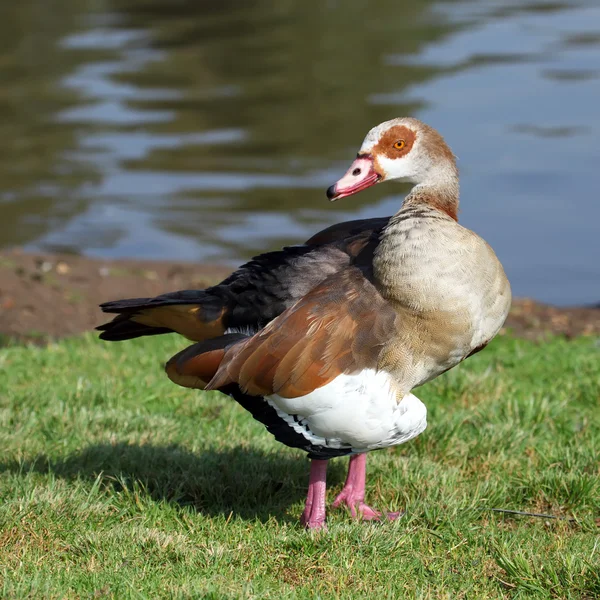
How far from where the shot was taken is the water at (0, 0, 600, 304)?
11523mm

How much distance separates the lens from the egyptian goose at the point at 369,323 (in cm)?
385

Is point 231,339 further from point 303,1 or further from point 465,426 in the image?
point 303,1

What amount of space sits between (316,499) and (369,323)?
853 mm

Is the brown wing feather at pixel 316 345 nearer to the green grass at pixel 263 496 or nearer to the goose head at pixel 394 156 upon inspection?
the goose head at pixel 394 156

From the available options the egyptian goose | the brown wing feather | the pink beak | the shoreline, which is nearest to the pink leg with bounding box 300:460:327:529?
the egyptian goose

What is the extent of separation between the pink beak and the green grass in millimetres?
1361

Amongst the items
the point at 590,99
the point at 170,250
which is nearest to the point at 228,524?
the point at 170,250

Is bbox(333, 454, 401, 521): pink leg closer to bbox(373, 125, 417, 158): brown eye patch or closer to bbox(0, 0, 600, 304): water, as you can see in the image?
bbox(373, 125, 417, 158): brown eye patch

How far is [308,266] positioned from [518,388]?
91.4 inches

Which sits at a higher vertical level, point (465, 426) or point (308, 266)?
point (308, 266)

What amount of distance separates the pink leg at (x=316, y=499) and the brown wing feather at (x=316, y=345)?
22.4 inches

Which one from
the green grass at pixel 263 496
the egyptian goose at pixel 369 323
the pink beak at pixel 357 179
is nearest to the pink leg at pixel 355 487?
the green grass at pixel 263 496

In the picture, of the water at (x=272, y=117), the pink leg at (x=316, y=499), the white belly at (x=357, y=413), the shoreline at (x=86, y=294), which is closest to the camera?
the white belly at (x=357, y=413)

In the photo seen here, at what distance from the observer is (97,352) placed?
6910 mm
